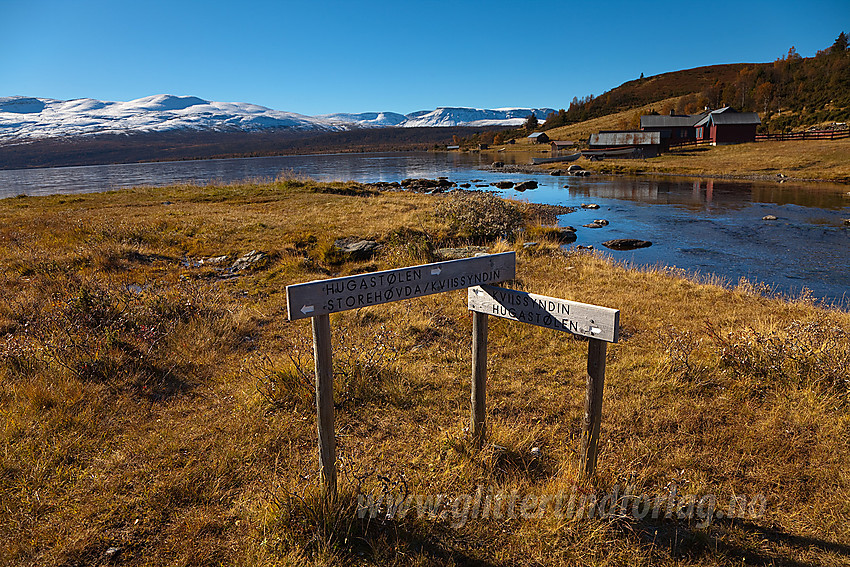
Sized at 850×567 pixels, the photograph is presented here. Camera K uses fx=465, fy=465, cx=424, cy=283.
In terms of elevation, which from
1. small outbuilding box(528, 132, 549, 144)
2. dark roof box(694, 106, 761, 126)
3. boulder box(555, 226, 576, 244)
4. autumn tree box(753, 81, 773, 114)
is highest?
autumn tree box(753, 81, 773, 114)

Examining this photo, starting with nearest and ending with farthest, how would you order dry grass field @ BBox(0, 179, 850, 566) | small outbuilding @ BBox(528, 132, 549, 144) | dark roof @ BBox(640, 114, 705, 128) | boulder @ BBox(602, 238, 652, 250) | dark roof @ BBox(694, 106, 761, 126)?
dry grass field @ BBox(0, 179, 850, 566), boulder @ BBox(602, 238, 652, 250), dark roof @ BBox(694, 106, 761, 126), dark roof @ BBox(640, 114, 705, 128), small outbuilding @ BBox(528, 132, 549, 144)

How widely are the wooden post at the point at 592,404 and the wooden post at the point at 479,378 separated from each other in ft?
3.00

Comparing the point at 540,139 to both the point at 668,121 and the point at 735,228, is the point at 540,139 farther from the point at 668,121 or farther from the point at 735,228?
the point at 735,228

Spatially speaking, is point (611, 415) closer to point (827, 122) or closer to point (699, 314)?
point (699, 314)

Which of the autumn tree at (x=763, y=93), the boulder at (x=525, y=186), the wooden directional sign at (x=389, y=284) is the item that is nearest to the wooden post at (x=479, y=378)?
the wooden directional sign at (x=389, y=284)

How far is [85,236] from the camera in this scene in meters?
13.7

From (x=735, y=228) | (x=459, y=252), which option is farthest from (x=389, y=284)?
(x=735, y=228)

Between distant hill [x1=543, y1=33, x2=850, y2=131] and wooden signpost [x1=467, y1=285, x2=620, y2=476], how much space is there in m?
72.9

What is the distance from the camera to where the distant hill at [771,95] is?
Answer: 6394 cm

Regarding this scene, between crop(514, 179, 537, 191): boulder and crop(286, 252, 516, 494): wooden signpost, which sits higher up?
crop(514, 179, 537, 191): boulder

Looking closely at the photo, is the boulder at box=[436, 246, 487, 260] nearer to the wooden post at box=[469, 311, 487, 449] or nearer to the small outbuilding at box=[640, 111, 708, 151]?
the wooden post at box=[469, 311, 487, 449]

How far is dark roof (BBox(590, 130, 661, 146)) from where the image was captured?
64062mm

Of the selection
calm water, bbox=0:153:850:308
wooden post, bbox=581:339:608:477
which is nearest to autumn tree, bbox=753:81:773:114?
calm water, bbox=0:153:850:308

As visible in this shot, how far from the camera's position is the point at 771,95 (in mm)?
84500
